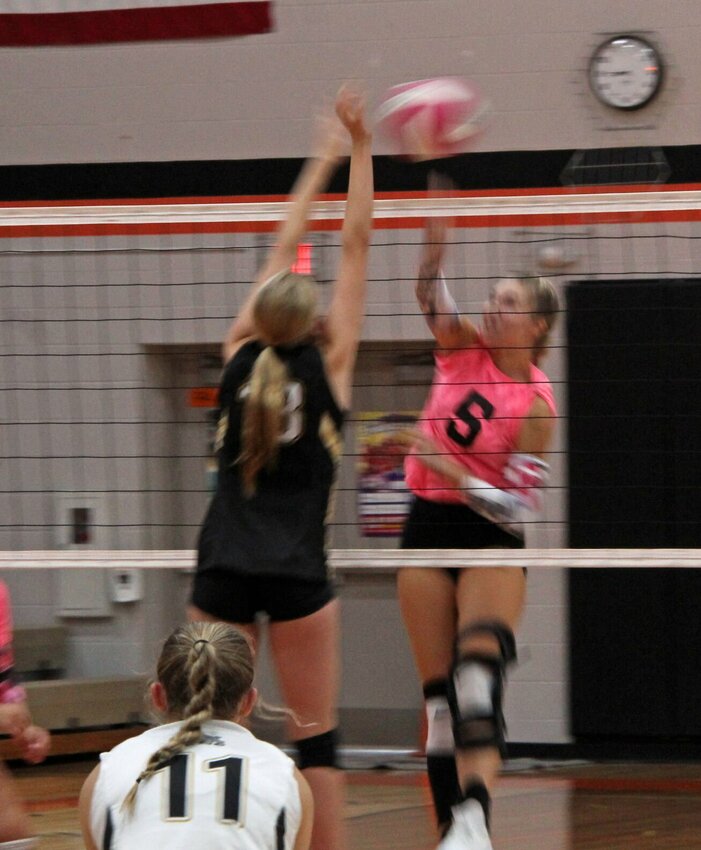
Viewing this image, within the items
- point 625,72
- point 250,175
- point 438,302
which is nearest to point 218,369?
point 250,175

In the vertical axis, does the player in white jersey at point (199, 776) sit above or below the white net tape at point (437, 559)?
below

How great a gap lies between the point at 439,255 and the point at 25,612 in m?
4.37

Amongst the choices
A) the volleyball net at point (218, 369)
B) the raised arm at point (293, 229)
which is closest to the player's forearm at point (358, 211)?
the raised arm at point (293, 229)

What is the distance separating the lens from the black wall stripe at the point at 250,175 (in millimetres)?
7355

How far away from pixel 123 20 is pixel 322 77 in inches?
42.8

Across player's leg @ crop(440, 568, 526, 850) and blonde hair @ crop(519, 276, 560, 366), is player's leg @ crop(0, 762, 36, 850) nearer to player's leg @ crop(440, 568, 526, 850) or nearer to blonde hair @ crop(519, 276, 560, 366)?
player's leg @ crop(440, 568, 526, 850)

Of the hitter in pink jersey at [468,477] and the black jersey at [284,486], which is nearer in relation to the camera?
the black jersey at [284,486]

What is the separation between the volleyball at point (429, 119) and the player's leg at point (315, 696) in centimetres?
156

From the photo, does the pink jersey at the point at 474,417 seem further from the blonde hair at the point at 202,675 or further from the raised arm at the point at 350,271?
the blonde hair at the point at 202,675

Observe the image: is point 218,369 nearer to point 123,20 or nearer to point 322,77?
point 322,77

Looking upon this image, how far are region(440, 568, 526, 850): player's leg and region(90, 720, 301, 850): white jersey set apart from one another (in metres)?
1.18

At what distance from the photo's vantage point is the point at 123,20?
7.46 metres

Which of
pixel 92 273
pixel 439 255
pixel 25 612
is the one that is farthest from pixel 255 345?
pixel 25 612

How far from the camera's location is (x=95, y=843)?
2.69 metres
